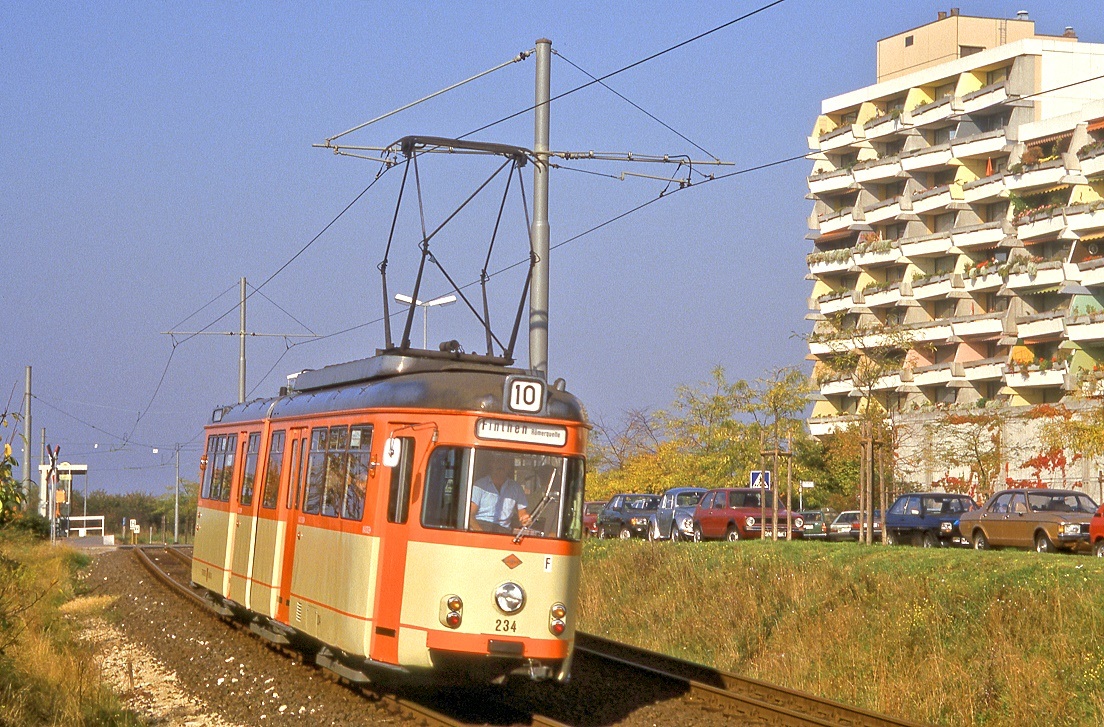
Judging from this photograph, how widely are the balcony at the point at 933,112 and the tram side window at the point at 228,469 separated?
5881cm

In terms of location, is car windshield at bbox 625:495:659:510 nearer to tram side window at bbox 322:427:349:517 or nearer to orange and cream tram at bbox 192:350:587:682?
tram side window at bbox 322:427:349:517

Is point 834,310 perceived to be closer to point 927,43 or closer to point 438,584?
point 927,43

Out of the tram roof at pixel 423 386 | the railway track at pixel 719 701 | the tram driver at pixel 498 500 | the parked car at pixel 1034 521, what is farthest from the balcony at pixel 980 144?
the tram driver at pixel 498 500

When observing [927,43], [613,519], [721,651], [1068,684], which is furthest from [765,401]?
[1068,684]

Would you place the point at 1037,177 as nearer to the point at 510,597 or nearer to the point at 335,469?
the point at 335,469

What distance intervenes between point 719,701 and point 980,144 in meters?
61.3

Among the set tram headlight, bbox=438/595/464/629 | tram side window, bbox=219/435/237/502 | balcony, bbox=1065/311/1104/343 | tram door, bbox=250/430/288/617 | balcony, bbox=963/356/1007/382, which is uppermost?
balcony, bbox=1065/311/1104/343

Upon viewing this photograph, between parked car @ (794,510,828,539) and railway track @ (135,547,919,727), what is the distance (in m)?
25.3

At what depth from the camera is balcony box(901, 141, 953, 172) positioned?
2879 inches

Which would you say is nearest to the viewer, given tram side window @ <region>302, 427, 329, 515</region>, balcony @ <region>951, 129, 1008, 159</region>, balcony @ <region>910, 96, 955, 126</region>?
tram side window @ <region>302, 427, 329, 515</region>

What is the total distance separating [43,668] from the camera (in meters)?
14.4

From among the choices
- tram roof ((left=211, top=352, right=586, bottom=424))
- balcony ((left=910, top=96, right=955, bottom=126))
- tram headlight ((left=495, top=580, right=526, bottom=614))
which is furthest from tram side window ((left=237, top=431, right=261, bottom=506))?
balcony ((left=910, top=96, right=955, bottom=126))

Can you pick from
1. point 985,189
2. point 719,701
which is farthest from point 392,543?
point 985,189

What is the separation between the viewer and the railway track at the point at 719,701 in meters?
13.0
